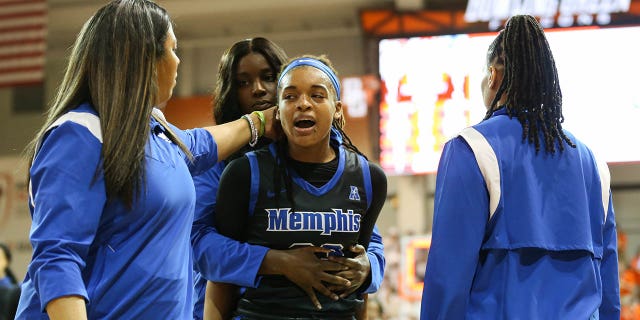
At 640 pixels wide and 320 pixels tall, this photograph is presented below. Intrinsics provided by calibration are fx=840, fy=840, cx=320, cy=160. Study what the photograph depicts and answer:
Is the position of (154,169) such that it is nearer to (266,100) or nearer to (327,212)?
(327,212)

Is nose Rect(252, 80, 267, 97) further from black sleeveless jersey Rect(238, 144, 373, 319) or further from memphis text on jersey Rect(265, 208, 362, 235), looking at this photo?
memphis text on jersey Rect(265, 208, 362, 235)

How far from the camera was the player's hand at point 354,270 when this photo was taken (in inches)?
101

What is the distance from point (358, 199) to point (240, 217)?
1.23 ft

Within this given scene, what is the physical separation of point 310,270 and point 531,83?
2.75 feet

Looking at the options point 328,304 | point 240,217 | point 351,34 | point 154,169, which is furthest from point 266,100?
point 351,34

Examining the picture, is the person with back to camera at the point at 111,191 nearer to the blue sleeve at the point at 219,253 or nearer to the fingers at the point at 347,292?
the blue sleeve at the point at 219,253

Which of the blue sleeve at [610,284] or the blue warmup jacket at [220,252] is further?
the blue warmup jacket at [220,252]

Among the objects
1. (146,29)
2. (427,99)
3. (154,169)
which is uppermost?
(146,29)

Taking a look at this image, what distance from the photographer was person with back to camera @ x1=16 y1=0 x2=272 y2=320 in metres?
1.84

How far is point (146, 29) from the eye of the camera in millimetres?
2066

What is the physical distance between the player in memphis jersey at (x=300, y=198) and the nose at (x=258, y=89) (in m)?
0.31

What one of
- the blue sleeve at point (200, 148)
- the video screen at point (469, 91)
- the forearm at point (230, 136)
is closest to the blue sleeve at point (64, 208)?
the blue sleeve at point (200, 148)

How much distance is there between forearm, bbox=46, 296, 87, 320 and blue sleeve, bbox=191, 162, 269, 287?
786 millimetres

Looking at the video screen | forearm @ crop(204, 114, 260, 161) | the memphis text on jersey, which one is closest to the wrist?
forearm @ crop(204, 114, 260, 161)
